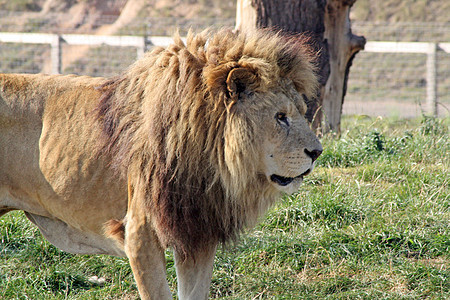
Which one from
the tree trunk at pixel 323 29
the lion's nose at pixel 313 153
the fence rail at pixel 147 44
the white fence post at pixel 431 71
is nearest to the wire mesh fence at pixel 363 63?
the white fence post at pixel 431 71

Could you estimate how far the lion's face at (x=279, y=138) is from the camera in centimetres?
282

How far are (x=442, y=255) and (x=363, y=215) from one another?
2.14 feet

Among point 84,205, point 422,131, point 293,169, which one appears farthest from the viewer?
point 422,131

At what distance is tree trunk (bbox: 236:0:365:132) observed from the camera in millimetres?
5793

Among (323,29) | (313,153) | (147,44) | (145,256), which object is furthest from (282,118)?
(147,44)

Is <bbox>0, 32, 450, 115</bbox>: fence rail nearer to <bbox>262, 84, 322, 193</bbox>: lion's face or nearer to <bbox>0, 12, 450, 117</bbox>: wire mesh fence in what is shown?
<bbox>0, 12, 450, 117</bbox>: wire mesh fence

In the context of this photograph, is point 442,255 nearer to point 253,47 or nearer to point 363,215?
point 363,215

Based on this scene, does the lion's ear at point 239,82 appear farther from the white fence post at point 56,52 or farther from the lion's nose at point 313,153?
the white fence post at point 56,52

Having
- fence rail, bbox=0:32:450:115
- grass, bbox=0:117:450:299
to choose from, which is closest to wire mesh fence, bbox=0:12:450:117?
fence rail, bbox=0:32:450:115

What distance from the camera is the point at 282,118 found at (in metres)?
2.87

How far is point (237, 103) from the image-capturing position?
2854mm

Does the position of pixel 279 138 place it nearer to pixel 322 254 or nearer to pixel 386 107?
pixel 322 254

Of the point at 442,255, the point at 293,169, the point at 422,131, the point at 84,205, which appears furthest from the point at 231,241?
the point at 422,131

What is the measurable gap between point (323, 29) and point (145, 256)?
372cm
